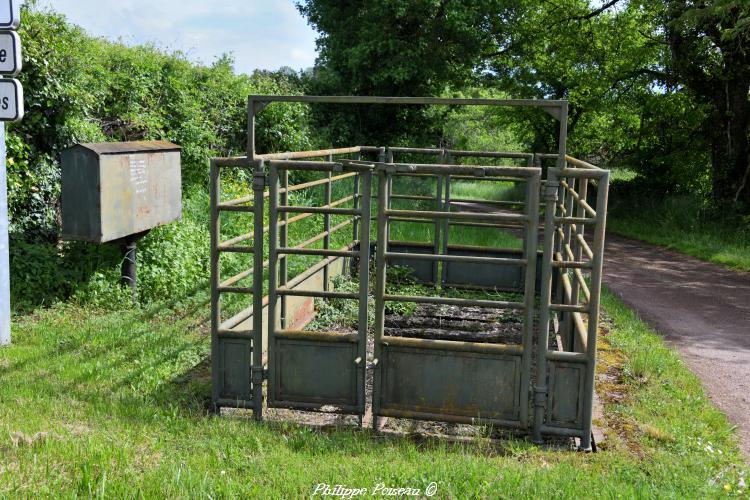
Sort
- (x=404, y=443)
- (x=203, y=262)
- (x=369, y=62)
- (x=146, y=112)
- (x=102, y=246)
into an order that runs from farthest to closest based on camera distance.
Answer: (x=369, y=62), (x=146, y=112), (x=203, y=262), (x=102, y=246), (x=404, y=443)

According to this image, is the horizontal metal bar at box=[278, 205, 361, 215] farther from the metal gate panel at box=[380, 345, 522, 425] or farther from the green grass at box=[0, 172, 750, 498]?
the green grass at box=[0, 172, 750, 498]

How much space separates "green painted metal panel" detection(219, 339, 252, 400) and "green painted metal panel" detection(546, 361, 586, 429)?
2.19 metres

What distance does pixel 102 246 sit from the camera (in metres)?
8.57

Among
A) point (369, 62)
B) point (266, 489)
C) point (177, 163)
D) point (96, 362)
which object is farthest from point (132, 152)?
point (369, 62)

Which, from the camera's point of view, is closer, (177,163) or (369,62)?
(177,163)

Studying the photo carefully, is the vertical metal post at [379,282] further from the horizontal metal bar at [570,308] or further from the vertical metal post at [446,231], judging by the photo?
the vertical metal post at [446,231]

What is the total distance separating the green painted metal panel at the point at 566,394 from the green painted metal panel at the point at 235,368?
2.19 m

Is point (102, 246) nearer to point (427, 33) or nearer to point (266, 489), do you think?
point (266, 489)

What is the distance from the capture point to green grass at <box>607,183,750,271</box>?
14359 mm

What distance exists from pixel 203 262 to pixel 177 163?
54.8 inches

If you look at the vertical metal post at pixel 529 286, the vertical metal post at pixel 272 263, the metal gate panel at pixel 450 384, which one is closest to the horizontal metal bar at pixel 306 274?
the vertical metal post at pixel 272 263

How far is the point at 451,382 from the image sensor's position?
522 cm

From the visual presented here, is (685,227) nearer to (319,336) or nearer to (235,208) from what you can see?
(319,336)

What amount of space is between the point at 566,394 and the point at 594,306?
2.14ft
